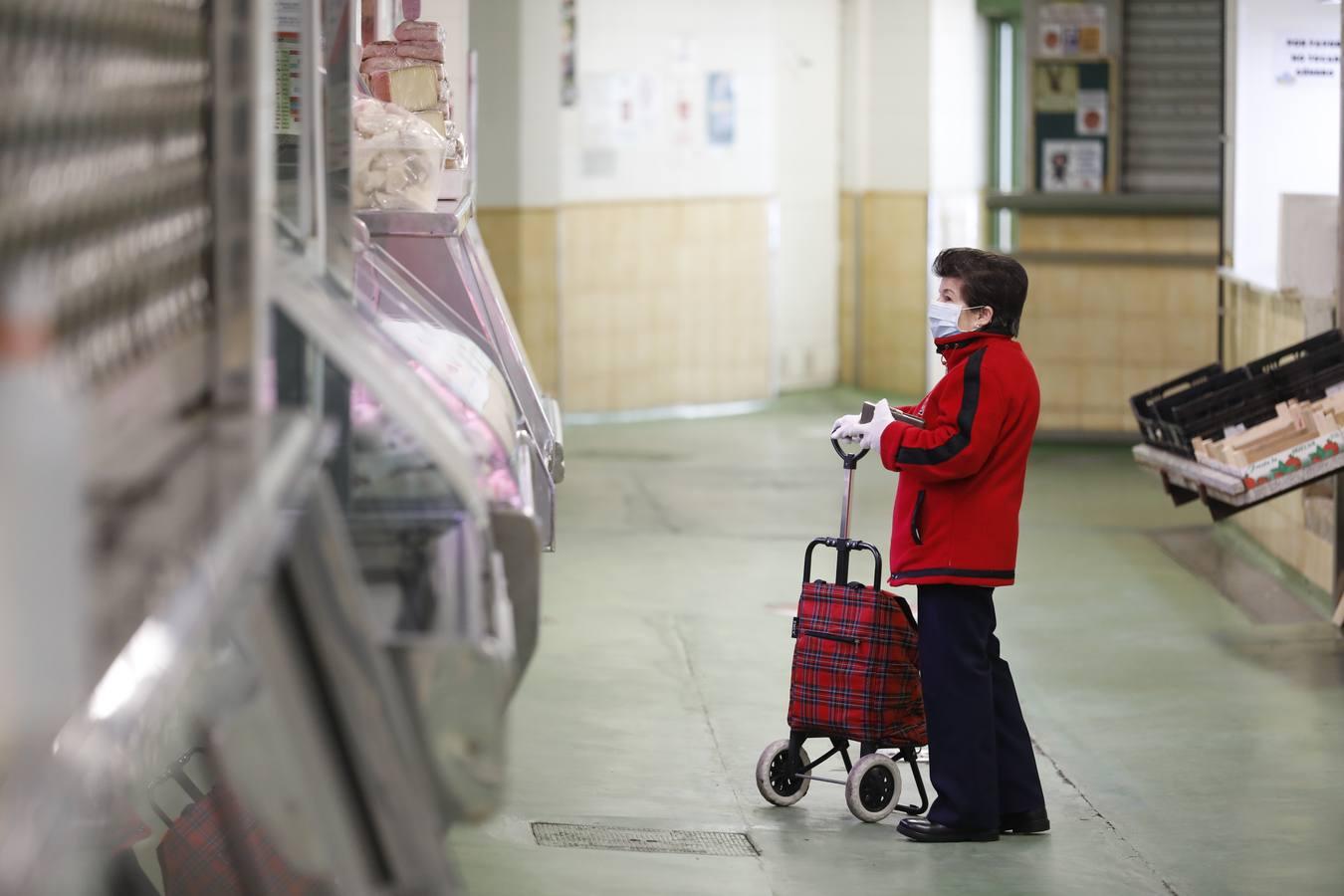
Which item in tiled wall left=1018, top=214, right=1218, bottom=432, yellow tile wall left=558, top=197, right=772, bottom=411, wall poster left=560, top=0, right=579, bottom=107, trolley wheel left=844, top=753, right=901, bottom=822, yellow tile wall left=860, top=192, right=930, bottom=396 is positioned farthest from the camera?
yellow tile wall left=860, top=192, right=930, bottom=396

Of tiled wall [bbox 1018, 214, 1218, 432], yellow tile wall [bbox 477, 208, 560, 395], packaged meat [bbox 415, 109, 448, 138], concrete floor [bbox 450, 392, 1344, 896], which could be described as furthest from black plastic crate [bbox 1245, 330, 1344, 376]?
yellow tile wall [bbox 477, 208, 560, 395]

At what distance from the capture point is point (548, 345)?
12453 mm

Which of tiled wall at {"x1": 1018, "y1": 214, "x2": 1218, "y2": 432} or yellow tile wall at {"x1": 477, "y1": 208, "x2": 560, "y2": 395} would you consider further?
yellow tile wall at {"x1": 477, "y1": 208, "x2": 560, "y2": 395}

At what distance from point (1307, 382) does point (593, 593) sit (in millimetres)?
2904

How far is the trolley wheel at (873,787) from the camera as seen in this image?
4.79 meters

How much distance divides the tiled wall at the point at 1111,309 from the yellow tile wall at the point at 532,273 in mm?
3100

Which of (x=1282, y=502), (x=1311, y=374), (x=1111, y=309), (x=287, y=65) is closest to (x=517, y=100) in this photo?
(x=1111, y=309)

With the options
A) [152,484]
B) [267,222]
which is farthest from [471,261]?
[152,484]

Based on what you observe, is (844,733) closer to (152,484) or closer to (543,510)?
(543,510)

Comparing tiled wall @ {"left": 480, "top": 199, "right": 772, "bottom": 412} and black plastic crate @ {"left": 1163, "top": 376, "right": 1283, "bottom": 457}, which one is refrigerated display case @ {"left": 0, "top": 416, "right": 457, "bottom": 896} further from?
tiled wall @ {"left": 480, "top": 199, "right": 772, "bottom": 412}

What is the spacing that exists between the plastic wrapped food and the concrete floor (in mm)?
1658

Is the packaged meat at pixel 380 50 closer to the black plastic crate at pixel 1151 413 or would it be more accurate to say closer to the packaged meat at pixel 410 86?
the packaged meat at pixel 410 86

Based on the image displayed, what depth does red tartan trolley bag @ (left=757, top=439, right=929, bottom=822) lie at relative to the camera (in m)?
4.72

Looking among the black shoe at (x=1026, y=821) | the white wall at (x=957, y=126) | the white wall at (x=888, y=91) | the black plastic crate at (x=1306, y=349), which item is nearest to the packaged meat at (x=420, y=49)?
the black shoe at (x=1026, y=821)
